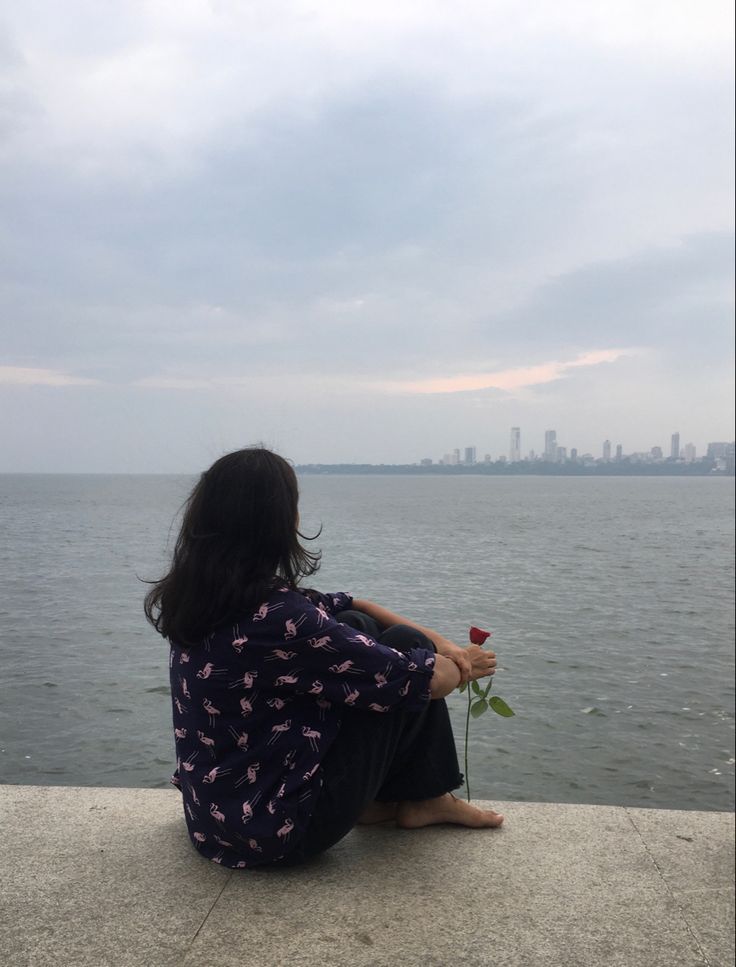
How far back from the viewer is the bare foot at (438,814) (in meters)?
3.11

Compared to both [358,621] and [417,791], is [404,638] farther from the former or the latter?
[417,791]

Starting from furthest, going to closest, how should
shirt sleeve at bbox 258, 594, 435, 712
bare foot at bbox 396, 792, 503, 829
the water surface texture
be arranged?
the water surface texture, bare foot at bbox 396, 792, 503, 829, shirt sleeve at bbox 258, 594, 435, 712

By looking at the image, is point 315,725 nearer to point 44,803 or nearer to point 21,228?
point 44,803

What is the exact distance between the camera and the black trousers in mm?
2678

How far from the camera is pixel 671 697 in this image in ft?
34.3

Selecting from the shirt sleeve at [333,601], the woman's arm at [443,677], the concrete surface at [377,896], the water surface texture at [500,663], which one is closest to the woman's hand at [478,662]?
the woman's arm at [443,677]

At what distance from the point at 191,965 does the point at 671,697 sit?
9.23 m

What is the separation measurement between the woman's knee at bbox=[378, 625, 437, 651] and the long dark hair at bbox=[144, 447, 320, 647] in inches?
15.9

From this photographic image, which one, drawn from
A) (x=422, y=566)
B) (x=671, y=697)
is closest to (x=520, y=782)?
(x=671, y=697)

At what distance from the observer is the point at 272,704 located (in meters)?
2.61

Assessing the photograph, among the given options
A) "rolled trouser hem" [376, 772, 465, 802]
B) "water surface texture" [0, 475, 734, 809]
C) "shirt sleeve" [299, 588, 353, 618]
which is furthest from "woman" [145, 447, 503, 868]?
"water surface texture" [0, 475, 734, 809]

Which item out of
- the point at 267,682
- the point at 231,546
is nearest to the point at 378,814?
the point at 267,682

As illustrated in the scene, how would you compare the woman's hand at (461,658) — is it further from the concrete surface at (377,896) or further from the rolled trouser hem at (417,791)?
the concrete surface at (377,896)

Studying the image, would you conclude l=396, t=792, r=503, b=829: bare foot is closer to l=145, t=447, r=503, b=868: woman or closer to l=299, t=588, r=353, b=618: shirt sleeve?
l=145, t=447, r=503, b=868: woman
